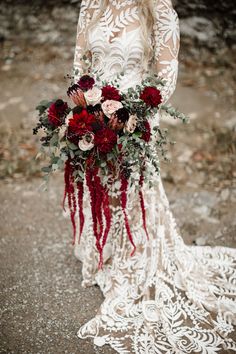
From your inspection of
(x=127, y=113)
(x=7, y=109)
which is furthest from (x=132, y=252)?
(x=7, y=109)

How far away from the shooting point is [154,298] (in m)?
3.55

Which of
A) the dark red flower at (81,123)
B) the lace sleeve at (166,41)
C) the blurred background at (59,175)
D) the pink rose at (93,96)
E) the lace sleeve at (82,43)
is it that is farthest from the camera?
the blurred background at (59,175)

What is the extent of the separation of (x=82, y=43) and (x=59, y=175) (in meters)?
2.28

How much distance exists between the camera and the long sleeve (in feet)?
10.8

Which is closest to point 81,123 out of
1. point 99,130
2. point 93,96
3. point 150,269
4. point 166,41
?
point 99,130

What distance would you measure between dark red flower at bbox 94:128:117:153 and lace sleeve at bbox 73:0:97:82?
686 mm

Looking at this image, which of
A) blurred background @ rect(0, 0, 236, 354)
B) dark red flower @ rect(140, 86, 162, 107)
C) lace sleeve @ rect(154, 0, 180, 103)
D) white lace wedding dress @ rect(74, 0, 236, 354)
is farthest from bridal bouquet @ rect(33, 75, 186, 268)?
blurred background @ rect(0, 0, 236, 354)

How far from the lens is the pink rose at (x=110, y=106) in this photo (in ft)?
9.18

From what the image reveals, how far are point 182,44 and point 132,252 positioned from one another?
597 centimetres

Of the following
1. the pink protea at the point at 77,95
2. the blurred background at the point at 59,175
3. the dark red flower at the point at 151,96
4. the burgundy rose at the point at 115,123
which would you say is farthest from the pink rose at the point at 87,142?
the blurred background at the point at 59,175

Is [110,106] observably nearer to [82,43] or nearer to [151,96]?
[151,96]

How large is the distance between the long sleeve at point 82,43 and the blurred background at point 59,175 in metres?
1.70

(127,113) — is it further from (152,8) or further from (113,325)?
(113,325)

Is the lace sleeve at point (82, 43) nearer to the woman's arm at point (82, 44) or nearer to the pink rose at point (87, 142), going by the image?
the woman's arm at point (82, 44)
